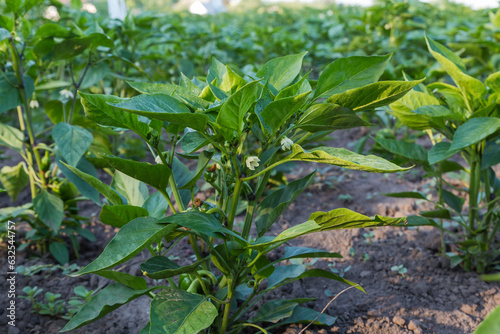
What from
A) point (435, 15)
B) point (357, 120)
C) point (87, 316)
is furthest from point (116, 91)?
point (435, 15)

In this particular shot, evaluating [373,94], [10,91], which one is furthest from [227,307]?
[10,91]

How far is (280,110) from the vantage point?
37.1 inches

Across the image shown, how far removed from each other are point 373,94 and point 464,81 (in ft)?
2.11

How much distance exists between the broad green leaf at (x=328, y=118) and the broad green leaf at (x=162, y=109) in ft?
0.86

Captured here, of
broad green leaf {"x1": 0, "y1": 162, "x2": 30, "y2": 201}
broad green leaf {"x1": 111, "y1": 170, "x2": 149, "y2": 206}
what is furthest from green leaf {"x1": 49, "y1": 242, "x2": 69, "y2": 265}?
broad green leaf {"x1": 111, "y1": 170, "x2": 149, "y2": 206}

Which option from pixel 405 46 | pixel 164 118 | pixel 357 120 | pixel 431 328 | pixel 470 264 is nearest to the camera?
pixel 164 118

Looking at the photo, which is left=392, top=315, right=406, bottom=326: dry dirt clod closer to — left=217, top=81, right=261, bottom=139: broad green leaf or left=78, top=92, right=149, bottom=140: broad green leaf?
left=217, top=81, right=261, bottom=139: broad green leaf

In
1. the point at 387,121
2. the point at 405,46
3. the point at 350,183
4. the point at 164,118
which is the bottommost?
the point at 350,183

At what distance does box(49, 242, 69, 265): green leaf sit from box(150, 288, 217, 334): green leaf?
3.53ft

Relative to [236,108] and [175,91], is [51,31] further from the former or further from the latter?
[236,108]

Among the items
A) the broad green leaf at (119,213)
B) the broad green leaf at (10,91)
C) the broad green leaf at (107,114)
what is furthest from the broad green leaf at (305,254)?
the broad green leaf at (10,91)

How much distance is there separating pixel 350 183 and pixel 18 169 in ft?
6.90

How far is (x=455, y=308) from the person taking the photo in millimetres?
1619

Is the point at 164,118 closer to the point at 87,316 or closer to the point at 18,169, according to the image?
the point at 87,316
